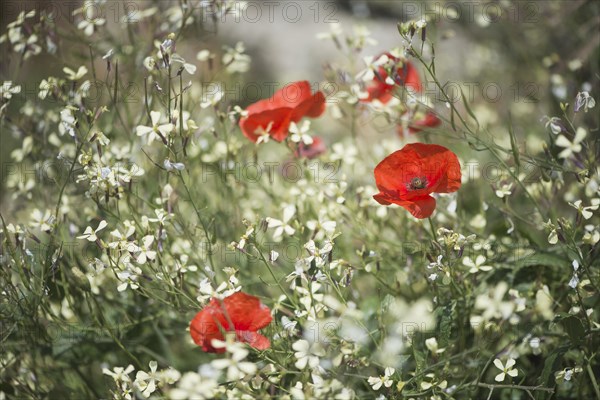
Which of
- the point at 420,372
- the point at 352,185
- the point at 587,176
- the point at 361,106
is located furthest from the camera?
the point at 352,185

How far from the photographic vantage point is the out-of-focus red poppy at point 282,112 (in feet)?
4.38

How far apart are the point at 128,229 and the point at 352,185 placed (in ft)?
2.05

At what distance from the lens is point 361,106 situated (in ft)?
5.08

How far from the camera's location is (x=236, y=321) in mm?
1065

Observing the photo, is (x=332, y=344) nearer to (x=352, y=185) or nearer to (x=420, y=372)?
(x=420, y=372)

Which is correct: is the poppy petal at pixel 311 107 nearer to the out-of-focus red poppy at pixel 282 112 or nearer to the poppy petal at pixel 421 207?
the out-of-focus red poppy at pixel 282 112

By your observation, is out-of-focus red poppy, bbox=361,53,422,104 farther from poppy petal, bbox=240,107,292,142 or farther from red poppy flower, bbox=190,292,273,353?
red poppy flower, bbox=190,292,273,353

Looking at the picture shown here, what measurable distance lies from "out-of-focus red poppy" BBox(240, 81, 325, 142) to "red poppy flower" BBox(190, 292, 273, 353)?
0.39 m

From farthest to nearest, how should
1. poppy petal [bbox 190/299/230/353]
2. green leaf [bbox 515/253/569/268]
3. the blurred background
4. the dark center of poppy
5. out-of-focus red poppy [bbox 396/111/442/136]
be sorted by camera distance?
1. the blurred background
2. out-of-focus red poppy [bbox 396/111/442/136]
3. green leaf [bbox 515/253/569/268]
4. the dark center of poppy
5. poppy petal [bbox 190/299/230/353]

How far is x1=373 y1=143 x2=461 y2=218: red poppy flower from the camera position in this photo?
110cm

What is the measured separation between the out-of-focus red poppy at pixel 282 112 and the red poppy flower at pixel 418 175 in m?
0.27

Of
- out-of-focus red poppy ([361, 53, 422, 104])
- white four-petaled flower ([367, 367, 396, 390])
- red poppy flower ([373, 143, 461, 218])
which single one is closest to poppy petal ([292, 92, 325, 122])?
out-of-focus red poppy ([361, 53, 422, 104])

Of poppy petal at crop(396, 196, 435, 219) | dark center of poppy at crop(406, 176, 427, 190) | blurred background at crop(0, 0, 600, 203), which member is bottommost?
blurred background at crop(0, 0, 600, 203)

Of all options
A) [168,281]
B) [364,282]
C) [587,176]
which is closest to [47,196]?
[168,281]
